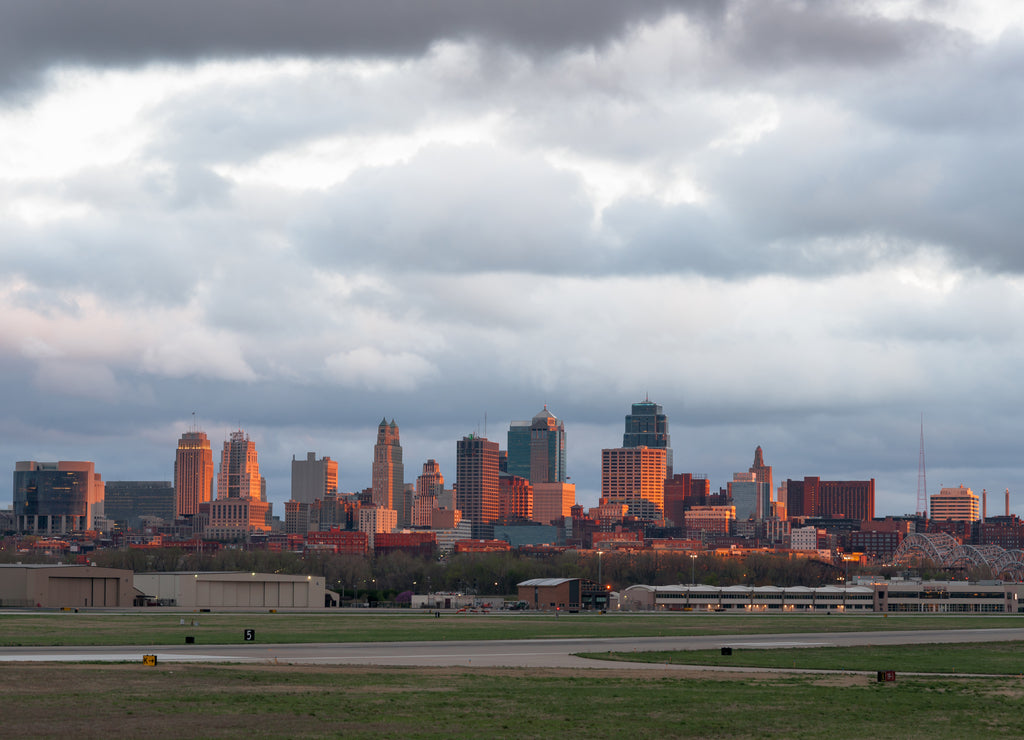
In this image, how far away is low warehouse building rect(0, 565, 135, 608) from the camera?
18138cm

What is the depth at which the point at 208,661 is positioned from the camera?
6812cm

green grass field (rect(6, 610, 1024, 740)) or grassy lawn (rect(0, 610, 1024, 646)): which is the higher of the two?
green grass field (rect(6, 610, 1024, 740))

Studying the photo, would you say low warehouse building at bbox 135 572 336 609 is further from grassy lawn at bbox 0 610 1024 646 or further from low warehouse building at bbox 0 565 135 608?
grassy lawn at bbox 0 610 1024 646

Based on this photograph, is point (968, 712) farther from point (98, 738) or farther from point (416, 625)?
point (416, 625)

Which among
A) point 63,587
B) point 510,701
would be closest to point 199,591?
point 63,587

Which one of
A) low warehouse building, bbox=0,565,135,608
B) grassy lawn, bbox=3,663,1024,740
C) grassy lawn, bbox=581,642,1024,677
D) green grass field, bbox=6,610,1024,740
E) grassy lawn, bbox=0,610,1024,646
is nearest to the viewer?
grassy lawn, bbox=3,663,1024,740

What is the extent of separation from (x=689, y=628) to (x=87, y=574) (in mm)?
98441

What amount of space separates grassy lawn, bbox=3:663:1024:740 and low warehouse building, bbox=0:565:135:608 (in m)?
126

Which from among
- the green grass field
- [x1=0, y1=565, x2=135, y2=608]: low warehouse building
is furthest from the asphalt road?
[x1=0, y1=565, x2=135, y2=608]: low warehouse building

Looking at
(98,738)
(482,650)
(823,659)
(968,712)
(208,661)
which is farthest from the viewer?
(482,650)

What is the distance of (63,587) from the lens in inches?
7274

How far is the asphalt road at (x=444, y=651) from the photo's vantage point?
71062mm

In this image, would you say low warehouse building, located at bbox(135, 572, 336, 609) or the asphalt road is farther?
low warehouse building, located at bbox(135, 572, 336, 609)

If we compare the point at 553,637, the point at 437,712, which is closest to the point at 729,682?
the point at 437,712
